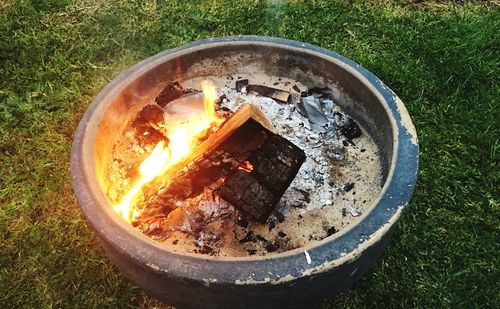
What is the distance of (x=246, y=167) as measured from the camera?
2.62 metres

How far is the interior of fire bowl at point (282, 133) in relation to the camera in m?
2.66

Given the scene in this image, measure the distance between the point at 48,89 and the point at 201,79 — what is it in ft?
5.62

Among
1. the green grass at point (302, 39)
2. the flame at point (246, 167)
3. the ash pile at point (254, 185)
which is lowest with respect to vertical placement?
Result: the green grass at point (302, 39)

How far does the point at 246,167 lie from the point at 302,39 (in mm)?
2637

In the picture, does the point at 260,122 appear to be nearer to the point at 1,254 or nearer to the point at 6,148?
the point at 1,254

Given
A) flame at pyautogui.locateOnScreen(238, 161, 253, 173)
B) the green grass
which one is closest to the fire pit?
flame at pyautogui.locateOnScreen(238, 161, 253, 173)

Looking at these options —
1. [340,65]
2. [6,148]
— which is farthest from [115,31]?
[340,65]

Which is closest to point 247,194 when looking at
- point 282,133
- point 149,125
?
point 282,133

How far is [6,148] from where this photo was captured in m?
3.91

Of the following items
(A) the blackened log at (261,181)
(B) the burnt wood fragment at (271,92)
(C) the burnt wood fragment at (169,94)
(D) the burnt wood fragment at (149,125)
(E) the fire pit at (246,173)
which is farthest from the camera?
(B) the burnt wood fragment at (271,92)

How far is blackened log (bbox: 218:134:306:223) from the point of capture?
2582mm

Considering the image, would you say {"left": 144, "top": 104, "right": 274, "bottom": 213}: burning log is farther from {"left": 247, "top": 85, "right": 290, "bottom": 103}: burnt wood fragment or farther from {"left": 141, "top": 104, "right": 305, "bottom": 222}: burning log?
{"left": 247, "top": 85, "right": 290, "bottom": 103}: burnt wood fragment

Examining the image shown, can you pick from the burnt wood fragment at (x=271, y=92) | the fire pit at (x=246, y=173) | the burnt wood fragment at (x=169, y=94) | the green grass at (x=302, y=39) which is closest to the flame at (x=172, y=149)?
the fire pit at (x=246, y=173)

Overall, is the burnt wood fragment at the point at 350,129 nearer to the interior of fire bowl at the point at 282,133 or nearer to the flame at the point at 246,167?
the interior of fire bowl at the point at 282,133
